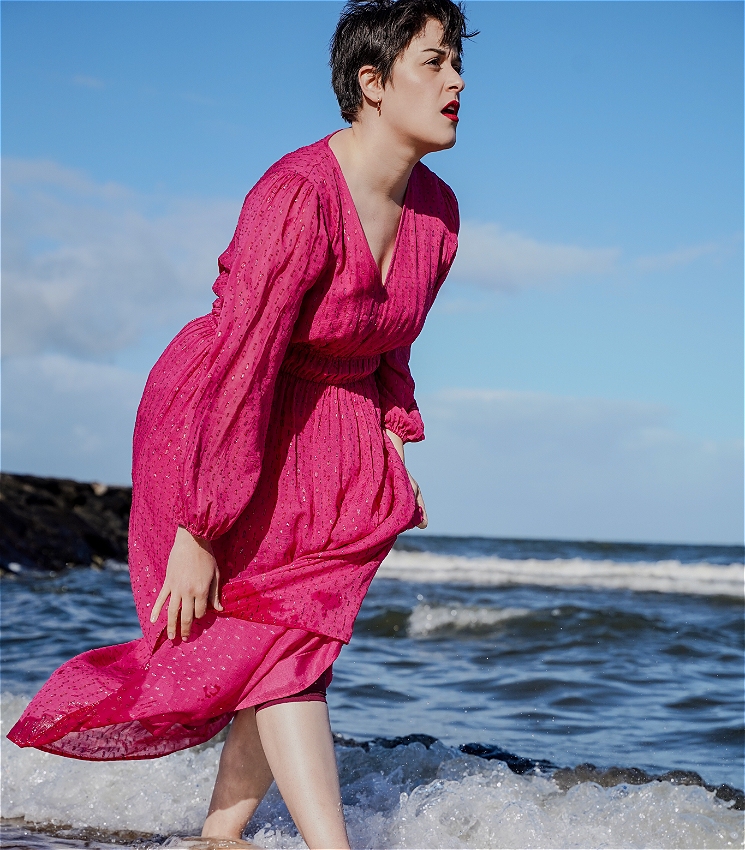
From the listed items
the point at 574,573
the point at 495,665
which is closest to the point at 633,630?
the point at 495,665

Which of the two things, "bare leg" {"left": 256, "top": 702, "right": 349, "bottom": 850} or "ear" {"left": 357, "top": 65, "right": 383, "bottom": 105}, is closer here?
"bare leg" {"left": 256, "top": 702, "right": 349, "bottom": 850}

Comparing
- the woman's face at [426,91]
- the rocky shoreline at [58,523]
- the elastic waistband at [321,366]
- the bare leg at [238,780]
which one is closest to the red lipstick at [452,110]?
the woman's face at [426,91]

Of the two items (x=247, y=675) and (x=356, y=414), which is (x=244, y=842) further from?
(x=356, y=414)

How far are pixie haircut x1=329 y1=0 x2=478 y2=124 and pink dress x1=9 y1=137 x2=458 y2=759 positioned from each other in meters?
0.20

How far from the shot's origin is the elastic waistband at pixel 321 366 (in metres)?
2.25

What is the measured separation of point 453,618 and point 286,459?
284 inches

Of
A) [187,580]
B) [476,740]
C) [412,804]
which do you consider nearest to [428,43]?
[187,580]

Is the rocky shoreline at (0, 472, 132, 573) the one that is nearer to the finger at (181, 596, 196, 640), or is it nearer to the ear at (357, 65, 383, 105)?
the finger at (181, 596, 196, 640)

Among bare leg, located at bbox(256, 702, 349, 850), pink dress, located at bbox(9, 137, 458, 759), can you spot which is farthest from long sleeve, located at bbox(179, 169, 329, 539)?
bare leg, located at bbox(256, 702, 349, 850)

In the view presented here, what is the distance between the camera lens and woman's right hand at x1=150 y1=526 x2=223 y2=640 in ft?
6.69

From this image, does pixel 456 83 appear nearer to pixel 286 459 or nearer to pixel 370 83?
pixel 370 83

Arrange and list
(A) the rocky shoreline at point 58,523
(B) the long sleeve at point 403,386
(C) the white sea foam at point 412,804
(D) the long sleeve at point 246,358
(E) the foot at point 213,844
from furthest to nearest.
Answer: (A) the rocky shoreline at point 58,523 < (C) the white sea foam at point 412,804 < (B) the long sleeve at point 403,386 < (E) the foot at point 213,844 < (D) the long sleeve at point 246,358

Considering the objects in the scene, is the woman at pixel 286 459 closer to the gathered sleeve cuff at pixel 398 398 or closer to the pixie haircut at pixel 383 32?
the pixie haircut at pixel 383 32

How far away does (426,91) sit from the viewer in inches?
Result: 84.8
